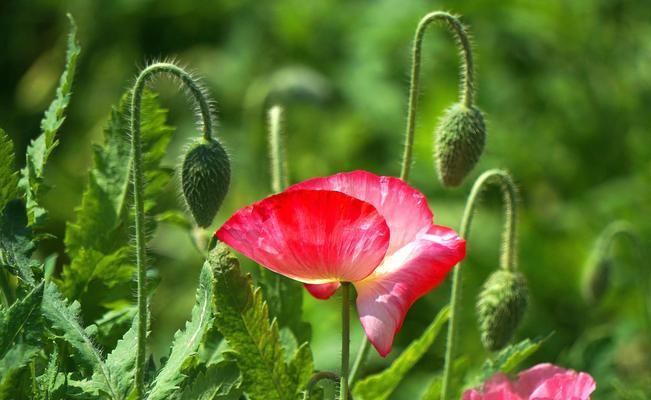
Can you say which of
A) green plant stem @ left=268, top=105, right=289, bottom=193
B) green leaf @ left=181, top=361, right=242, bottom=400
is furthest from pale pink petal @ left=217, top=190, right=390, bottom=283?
green plant stem @ left=268, top=105, right=289, bottom=193

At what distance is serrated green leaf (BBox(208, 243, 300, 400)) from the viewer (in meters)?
1.27

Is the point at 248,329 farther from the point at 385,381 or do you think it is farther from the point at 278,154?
the point at 278,154

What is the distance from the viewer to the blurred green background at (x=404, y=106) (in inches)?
148

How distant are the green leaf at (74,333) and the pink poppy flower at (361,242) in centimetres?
18

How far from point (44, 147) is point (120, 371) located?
297mm

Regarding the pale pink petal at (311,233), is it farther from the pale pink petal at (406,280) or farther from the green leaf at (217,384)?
the green leaf at (217,384)

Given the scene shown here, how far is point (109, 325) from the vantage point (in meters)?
1.46

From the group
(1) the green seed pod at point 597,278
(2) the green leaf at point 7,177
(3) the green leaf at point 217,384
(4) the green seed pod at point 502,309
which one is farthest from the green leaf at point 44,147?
(1) the green seed pod at point 597,278

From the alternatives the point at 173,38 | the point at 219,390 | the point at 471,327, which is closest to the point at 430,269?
the point at 219,390

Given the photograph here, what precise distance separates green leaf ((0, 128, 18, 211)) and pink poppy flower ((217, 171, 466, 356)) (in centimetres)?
24

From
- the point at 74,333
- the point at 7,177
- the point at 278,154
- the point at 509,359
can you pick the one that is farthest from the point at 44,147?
the point at 509,359

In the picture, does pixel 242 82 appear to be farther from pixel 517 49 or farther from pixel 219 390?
pixel 219 390

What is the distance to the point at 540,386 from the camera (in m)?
1.39

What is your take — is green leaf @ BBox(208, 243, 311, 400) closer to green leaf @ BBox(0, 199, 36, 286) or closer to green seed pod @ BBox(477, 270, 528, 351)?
green leaf @ BBox(0, 199, 36, 286)
